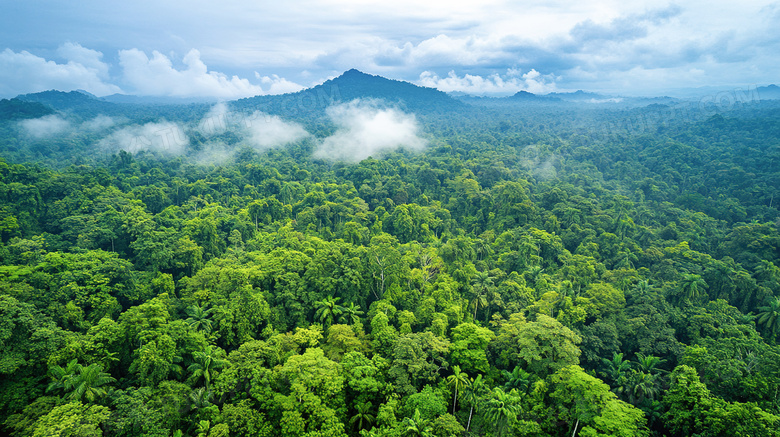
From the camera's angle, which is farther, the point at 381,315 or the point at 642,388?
the point at 381,315

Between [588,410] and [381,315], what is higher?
[381,315]

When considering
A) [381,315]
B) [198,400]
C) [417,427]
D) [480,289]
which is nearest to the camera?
[417,427]

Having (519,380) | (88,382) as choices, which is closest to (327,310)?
(88,382)

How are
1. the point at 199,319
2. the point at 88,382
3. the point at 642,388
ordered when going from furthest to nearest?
the point at 199,319 < the point at 642,388 < the point at 88,382

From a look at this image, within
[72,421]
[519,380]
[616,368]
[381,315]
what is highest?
[381,315]

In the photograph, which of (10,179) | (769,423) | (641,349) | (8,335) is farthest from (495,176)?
(10,179)

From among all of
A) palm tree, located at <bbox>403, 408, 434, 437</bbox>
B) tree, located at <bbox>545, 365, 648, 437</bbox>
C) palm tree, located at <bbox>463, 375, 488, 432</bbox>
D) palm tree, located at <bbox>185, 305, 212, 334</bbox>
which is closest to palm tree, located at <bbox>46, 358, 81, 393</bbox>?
palm tree, located at <bbox>185, 305, 212, 334</bbox>

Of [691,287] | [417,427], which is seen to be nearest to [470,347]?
[417,427]

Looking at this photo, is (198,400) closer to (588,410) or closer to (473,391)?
(473,391)
